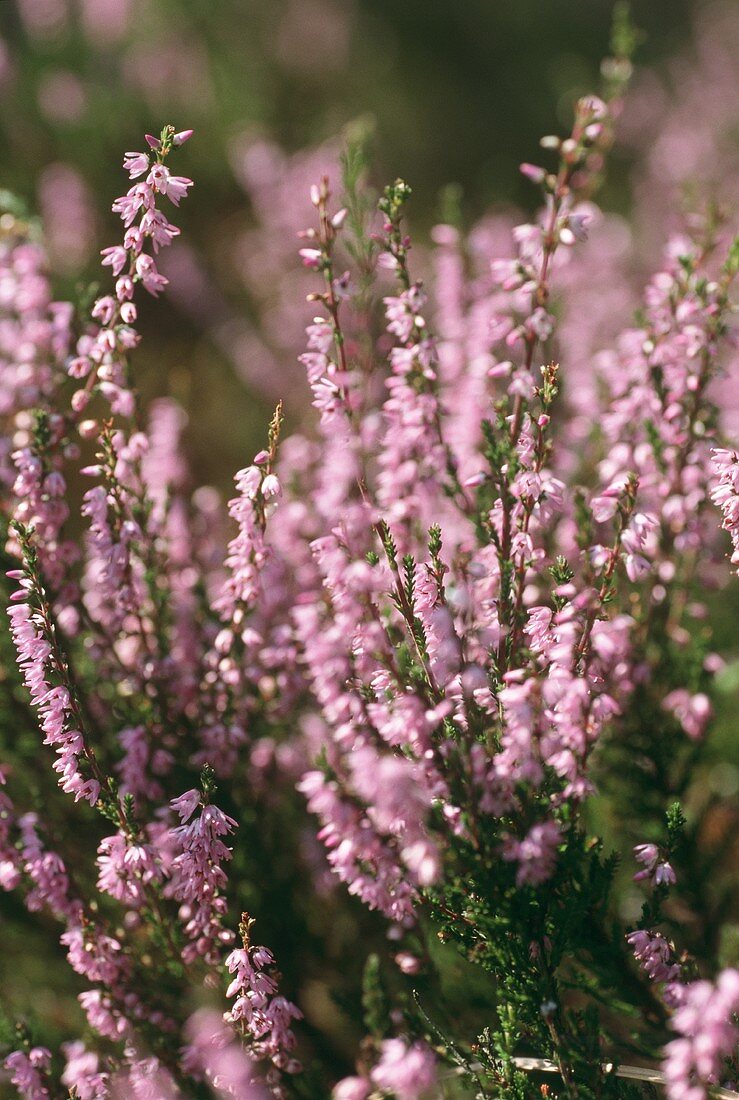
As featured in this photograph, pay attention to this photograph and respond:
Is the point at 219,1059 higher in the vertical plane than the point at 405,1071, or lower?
higher

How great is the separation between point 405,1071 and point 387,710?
889 millimetres

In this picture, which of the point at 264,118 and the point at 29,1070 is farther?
the point at 264,118

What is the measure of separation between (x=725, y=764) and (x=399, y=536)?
7.10ft

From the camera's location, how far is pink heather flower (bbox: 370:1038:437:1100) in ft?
7.28

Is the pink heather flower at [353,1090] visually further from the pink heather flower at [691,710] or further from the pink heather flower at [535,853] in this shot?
the pink heather flower at [691,710]

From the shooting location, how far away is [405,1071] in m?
2.21

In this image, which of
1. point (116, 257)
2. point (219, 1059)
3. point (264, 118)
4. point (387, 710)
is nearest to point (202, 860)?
point (387, 710)

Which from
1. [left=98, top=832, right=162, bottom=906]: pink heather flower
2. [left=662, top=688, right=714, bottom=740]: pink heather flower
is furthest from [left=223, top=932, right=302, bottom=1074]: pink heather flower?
[left=662, top=688, right=714, bottom=740]: pink heather flower

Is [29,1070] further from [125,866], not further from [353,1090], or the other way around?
[353,1090]

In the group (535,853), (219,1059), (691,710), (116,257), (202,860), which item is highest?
(116,257)

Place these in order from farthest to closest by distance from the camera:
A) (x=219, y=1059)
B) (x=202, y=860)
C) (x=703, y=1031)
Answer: (x=219, y=1059), (x=202, y=860), (x=703, y=1031)

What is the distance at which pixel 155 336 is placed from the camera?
7953 mm

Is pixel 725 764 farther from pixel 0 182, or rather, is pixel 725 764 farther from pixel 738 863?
pixel 0 182

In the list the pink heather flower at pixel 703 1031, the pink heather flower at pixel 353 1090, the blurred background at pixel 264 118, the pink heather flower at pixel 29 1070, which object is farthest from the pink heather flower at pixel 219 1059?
the blurred background at pixel 264 118
